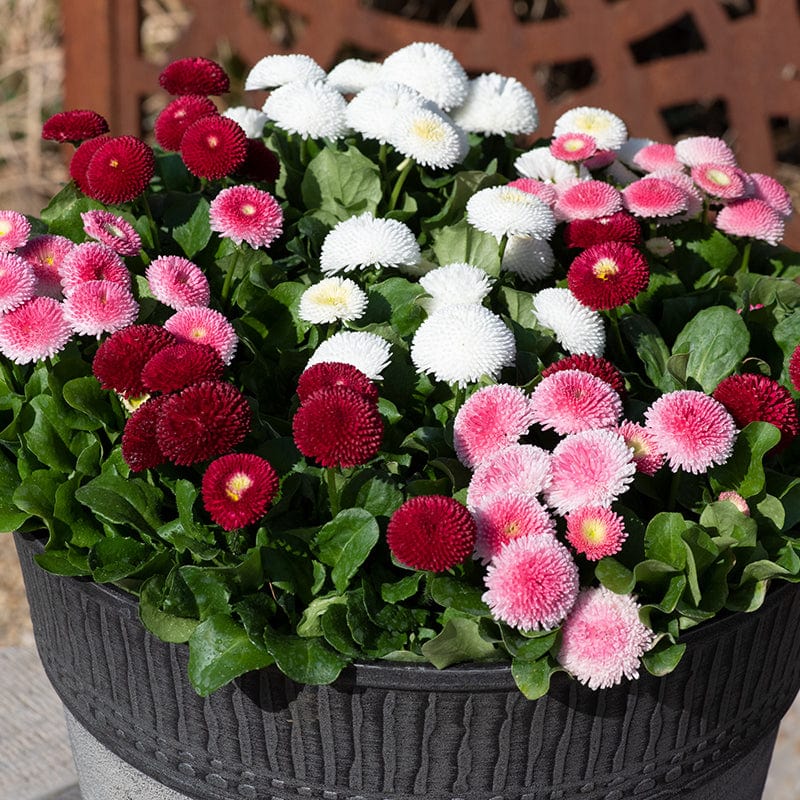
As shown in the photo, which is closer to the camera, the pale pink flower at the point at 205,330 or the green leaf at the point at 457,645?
the green leaf at the point at 457,645

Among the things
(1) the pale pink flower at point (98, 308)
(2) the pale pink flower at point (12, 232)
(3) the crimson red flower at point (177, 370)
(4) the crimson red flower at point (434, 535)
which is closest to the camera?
(4) the crimson red flower at point (434, 535)

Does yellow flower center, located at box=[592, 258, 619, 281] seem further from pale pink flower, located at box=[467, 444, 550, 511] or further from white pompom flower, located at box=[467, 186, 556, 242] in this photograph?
pale pink flower, located at box=[467, 444, 550, 511]

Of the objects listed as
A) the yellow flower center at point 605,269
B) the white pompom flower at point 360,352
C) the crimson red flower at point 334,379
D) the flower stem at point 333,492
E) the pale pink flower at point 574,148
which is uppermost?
the pale pink flower at point 574,148

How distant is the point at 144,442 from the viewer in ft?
3.28

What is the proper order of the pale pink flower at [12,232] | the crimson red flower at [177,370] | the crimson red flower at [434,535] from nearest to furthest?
the crimson red flower at [434,535], the crimson red flower at [177,370], the pale pink flower at [12,232]

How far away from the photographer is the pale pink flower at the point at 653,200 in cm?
135

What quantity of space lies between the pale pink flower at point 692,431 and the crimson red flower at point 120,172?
1.96 feet

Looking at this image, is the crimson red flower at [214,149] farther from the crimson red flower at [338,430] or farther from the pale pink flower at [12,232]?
the crimson red flower at [338,430]

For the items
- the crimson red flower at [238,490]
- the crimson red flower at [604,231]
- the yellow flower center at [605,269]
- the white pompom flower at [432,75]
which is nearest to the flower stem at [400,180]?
the white pompom flower at [432,75]

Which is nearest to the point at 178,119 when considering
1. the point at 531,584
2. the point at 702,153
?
the point at 702,153

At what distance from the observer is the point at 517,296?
130 centimetres

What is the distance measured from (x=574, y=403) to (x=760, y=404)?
0.62 feet

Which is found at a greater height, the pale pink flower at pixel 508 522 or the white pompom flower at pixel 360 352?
the white pompom flower at pixel 360 352

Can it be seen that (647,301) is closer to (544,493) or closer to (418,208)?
(418,208)
